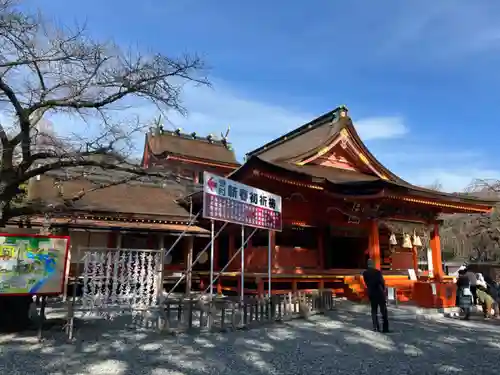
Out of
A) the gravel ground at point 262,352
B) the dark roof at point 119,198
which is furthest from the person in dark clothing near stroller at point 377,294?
the dark roof at point 119,198

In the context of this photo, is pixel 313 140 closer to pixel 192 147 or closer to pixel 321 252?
pixel 321 252

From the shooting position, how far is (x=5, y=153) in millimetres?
7707

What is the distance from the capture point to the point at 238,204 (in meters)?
9.50

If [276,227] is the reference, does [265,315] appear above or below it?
below

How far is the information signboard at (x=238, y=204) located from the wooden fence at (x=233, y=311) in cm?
186

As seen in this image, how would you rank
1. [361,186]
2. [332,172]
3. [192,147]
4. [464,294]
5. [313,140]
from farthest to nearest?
[192,147] → [313,140] → [332,172] → [361,186] → [464,294]

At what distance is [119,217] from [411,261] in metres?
13.9

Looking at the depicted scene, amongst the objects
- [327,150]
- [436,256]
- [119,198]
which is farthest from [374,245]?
[119,198]

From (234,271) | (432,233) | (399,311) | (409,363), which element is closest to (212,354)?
(409,363)

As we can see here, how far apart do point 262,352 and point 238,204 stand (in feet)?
11.9

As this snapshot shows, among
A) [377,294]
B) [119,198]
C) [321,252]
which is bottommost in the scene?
[377,294]

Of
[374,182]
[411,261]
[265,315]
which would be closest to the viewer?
[265,315]

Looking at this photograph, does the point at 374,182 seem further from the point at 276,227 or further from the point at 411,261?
the point at 411,261

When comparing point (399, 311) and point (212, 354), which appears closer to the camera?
point (212, 354)
